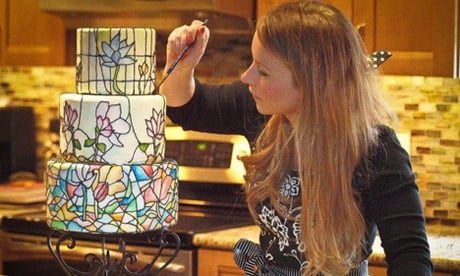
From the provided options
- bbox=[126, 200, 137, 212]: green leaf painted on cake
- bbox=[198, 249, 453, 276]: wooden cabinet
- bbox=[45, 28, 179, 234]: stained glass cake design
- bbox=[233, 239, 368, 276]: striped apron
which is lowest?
bbox=[198, 249, 453, 276]: wooden cabinet

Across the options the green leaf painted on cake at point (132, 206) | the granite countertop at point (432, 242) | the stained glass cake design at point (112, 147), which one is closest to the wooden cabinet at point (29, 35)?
the granite countertop at point (432, 242)

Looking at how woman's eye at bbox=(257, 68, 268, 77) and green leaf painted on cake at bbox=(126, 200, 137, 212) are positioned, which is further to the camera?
woman's eye at bbox=(257, 68, 268, 77)

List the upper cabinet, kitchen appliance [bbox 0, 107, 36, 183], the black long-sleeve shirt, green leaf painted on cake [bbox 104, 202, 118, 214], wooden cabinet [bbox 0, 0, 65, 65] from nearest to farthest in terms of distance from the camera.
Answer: green leaf painted on cake [bbox 104, 202, 118, 214], the black long-sleeve shirt, the upper cabinet, wooden cabinet [bbox 0, 0, 65, 65], kitchen appliance [bbox 0, 107, 36, 183]

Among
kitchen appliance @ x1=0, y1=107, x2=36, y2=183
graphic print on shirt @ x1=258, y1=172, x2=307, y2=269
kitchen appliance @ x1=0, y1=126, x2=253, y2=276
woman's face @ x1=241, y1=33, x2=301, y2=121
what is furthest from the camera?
kitchen appliance @ x1=0, y1=107, x2=36, y2=183

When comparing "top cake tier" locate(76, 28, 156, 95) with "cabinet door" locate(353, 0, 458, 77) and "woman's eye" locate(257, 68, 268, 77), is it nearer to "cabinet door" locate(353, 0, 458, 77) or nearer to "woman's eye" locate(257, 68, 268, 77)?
"woman's eye" locate(257, 68, 268, 77)

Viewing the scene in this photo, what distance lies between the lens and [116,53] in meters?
1.53

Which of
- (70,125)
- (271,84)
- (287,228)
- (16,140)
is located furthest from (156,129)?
(16,140)

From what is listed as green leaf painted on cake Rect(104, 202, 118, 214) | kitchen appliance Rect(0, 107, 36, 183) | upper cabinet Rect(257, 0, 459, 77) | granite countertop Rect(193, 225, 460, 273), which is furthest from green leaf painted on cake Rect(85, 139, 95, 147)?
kitchen appliance Rect(0, 107, 36, 183)

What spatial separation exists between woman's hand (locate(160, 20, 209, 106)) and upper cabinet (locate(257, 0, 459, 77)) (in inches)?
42.8

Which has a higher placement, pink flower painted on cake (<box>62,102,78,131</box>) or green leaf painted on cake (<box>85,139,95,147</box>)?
pink flower painted on cake (<box>62,102,78,131</box>)

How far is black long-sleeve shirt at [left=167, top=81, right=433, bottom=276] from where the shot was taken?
1.64 metres

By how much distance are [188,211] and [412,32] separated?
105cm

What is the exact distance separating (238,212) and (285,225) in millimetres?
1448

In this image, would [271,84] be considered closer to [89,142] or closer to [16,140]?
[89,142]
